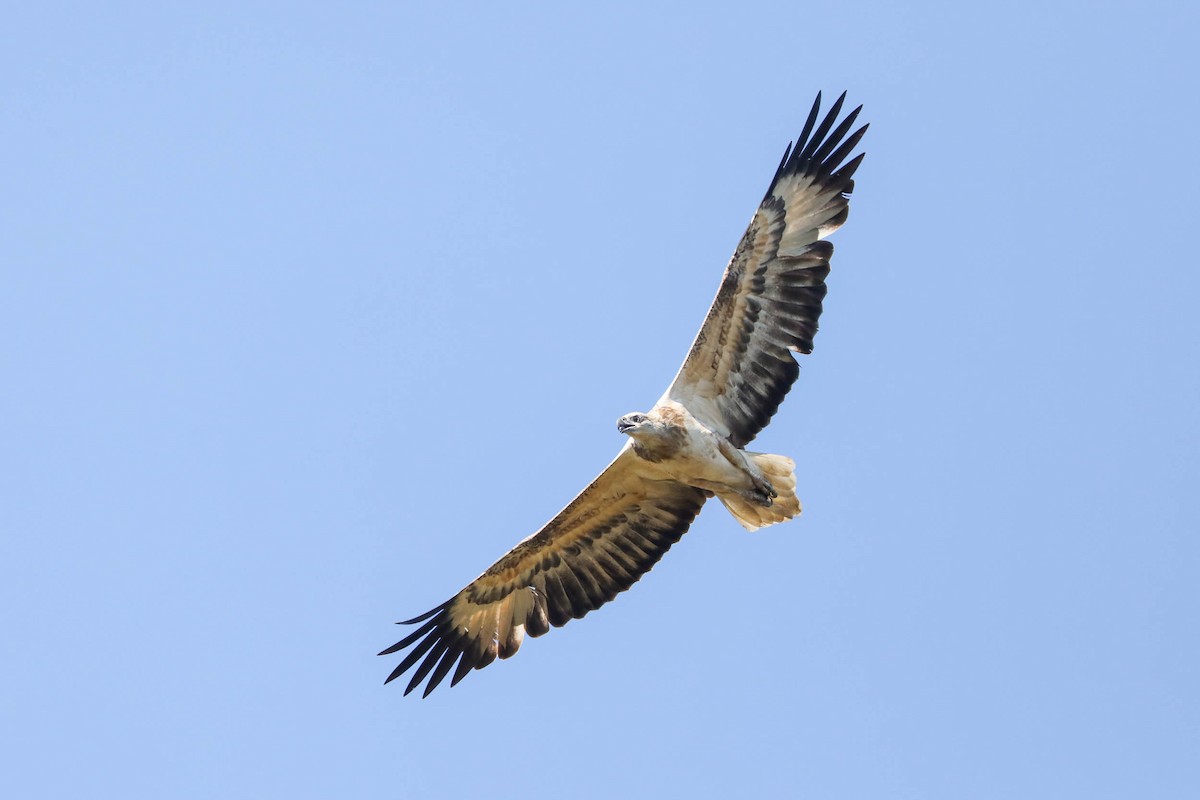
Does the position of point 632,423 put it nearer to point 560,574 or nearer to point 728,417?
point 728,417

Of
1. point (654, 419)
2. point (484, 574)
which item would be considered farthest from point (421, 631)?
point (654, 419)

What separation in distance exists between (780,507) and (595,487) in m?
1.76

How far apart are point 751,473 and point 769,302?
5.21 ft

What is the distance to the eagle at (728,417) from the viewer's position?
53.0ft

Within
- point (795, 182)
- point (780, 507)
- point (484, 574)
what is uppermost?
point (795, 182)

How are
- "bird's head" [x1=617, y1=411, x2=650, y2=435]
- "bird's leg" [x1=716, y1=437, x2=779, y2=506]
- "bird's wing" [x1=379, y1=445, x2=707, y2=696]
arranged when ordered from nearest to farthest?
"bird's head" [x1=617, y1=411, x2=650, y2=435] < "bird's leg" [x1=716, y1=437, x2=779, y2=506] < "bird's wing" [x1=379, y1=445, x2=707, y2=696]

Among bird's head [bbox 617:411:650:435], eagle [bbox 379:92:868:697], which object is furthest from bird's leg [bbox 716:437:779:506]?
bird's head [bbox 617:411:650:435]

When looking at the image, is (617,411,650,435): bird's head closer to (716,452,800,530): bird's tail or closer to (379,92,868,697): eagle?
(379,92,868,697): eagle

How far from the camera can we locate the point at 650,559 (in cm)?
1709

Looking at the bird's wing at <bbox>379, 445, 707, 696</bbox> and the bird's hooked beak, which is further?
the bird's wing at <bbox>379, 445, 707, 696</bbox>

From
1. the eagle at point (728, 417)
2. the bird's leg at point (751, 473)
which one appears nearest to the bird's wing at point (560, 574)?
the eagle at point (728, 417)

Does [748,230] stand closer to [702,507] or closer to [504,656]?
[702,507]

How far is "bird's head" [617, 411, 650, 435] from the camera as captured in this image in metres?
15.6

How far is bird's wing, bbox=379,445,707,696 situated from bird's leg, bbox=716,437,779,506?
80 cm
